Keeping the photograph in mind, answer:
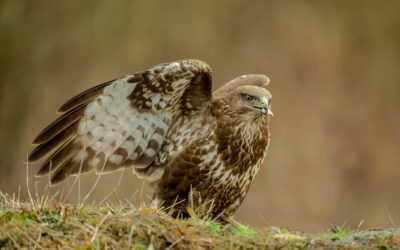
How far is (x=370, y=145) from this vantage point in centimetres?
1556

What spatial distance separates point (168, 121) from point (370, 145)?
8.82 metres

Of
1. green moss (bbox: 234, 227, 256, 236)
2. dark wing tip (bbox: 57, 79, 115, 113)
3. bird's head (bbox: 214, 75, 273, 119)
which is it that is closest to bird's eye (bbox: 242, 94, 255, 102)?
bird's head (bbox: 214, 75, 273, 119)

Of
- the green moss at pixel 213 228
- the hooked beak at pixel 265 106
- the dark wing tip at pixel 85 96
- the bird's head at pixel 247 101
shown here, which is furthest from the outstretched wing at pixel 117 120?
the green moss at pixel 213 228

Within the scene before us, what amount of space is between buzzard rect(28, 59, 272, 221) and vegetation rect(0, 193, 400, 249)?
1463 mm

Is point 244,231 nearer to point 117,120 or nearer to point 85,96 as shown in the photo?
point 117,120

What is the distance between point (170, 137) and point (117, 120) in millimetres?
532

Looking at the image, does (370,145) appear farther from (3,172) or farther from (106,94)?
(106,94)

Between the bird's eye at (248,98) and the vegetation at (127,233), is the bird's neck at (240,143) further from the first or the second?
the vegetation at (127,233)

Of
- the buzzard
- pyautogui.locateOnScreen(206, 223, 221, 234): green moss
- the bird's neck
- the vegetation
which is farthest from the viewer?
the bird's neck

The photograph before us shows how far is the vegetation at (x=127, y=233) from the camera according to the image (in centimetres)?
495

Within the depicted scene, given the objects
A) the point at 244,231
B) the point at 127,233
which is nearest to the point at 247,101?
the point at 244,231

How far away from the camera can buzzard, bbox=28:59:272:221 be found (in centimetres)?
714

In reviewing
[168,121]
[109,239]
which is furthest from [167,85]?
[109,239]

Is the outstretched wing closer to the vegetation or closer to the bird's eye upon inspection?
the bird's eye
